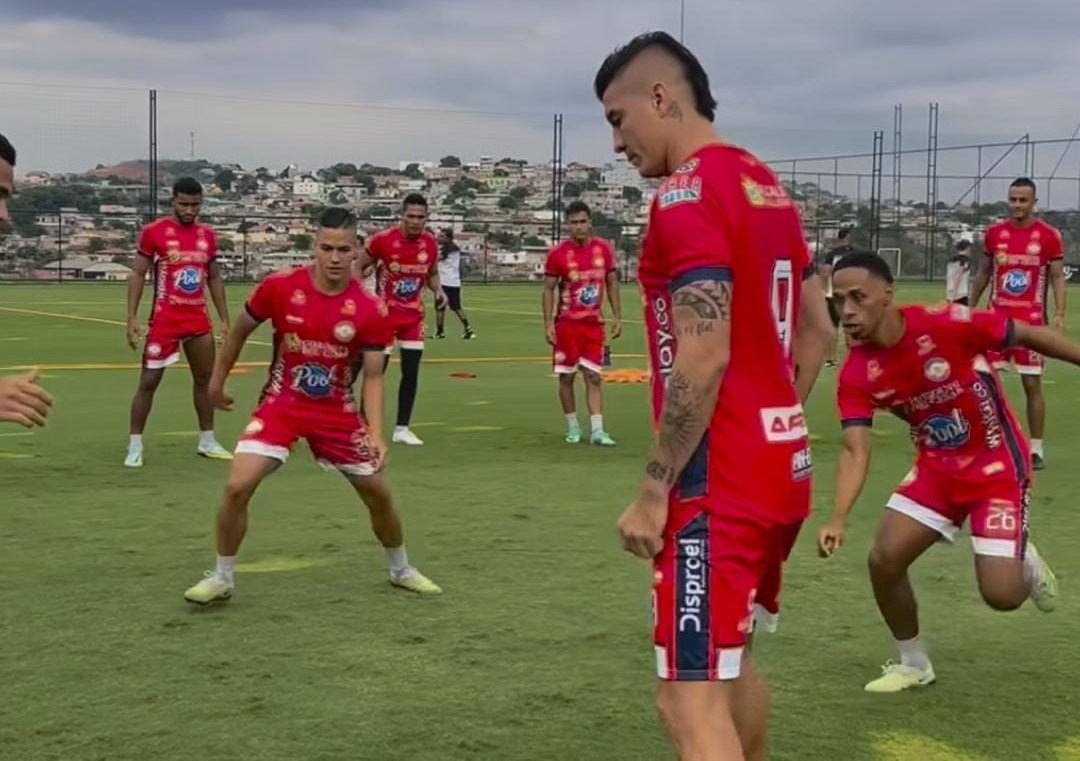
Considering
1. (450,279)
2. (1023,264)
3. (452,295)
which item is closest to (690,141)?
(1023,264)

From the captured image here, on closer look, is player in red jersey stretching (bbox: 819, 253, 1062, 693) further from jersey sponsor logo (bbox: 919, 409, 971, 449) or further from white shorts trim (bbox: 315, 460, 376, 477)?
white shorts trim (bbox: 315, 460, 376, 477)

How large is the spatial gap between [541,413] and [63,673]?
8950mm

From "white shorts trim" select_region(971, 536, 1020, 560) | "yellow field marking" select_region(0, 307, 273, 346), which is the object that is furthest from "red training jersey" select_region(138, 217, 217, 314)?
"yellow field marking" select_region(0, 307, 273, 346)

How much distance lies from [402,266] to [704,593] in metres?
9.79

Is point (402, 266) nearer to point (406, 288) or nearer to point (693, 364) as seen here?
point (406, 288)

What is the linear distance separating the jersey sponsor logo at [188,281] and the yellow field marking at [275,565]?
13.9 feet

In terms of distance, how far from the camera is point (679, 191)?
3.29m

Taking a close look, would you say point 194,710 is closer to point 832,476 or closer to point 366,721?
point 366,721

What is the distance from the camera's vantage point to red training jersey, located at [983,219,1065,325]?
12.0 metres

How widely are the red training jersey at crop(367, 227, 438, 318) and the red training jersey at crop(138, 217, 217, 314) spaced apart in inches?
76.6

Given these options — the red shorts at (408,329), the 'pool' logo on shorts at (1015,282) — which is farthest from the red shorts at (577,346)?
the 'pool' logo on shorts at (1015,282)

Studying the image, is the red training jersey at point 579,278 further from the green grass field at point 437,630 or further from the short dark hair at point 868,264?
the short dark hair at point 868,264

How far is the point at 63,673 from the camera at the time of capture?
18.0 ft

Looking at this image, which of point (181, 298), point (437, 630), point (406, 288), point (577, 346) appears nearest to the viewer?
point (437, 630)
